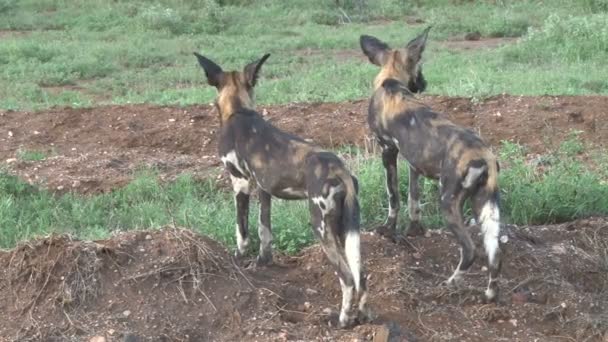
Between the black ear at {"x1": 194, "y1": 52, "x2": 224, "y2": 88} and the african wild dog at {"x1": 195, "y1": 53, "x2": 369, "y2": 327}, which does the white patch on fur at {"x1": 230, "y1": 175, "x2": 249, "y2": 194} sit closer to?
the african wild dog at {"x1": 195, "y1": 53, "x2": 369, "y2": 327}

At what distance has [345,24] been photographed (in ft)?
64.2

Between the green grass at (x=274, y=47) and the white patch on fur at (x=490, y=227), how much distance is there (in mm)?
5562

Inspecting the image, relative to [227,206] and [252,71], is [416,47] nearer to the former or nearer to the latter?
[252,71]

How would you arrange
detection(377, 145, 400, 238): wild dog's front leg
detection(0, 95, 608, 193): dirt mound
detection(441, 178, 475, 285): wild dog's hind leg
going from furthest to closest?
detection(0, 95, 608, 193): dirt mound
detection(377, 145, 400, 238): wild dog's front leg
detection(441, 178, 475, 285): wild dog's hind leg

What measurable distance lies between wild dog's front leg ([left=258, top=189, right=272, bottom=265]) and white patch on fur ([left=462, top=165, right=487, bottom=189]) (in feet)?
3.62

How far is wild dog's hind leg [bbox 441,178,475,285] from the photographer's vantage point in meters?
4.80

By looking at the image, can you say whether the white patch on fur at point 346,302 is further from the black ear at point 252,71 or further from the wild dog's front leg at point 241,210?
the black ear at point 252,71

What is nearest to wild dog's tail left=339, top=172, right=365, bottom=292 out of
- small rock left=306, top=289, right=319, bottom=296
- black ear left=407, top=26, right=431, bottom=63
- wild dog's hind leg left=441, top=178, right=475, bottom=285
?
small rock left=306, top=289, right=319, bottom=296

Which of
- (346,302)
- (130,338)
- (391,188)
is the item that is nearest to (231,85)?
(391,188)

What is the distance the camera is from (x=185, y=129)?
962cm

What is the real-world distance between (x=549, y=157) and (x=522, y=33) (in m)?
11.1

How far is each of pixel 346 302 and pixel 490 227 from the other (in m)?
0.92

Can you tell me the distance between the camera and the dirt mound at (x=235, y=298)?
444cm

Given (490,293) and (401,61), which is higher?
(401,61)
